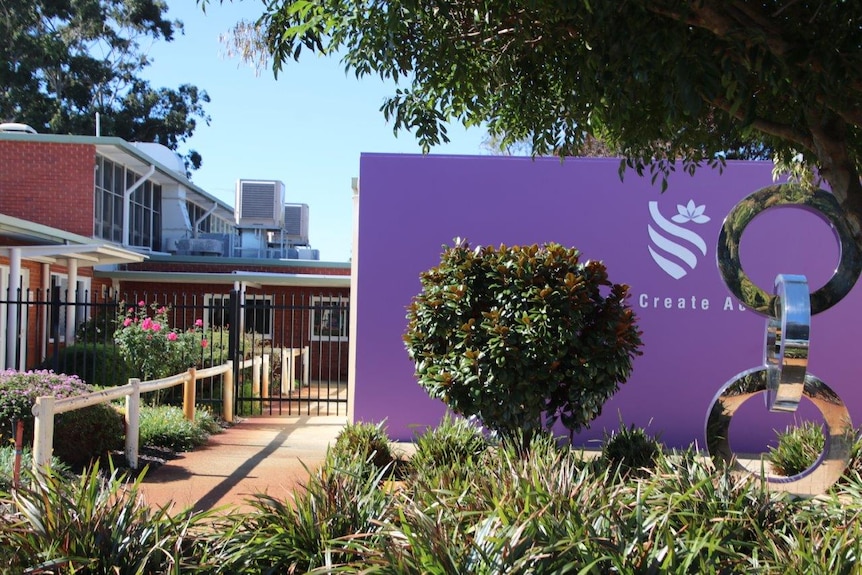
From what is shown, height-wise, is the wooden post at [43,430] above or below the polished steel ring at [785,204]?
below

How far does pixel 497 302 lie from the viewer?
26.4ft

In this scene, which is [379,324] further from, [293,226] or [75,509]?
[293,226]

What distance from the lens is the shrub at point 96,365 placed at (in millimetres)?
14156

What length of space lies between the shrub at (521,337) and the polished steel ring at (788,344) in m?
1.38

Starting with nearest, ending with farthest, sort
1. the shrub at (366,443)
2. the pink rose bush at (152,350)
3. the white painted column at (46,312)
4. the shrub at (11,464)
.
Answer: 1. the shrub at (11,464)
2. the shrub at (366,443)
3. the pink rose bush at (152,350)
4. the white painted column at (46,312)

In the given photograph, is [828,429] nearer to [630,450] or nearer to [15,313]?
[630,450]

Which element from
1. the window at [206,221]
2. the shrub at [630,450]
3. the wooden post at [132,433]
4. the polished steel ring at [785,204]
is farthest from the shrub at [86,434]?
the window at [206,221]

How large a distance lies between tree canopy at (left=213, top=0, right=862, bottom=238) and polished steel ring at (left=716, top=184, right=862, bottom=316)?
0.38 metres

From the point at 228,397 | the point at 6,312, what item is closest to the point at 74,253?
the point at 6,312

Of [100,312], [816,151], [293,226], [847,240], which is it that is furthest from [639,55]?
[293,226]

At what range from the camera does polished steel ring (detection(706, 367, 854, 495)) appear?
658 centimetres

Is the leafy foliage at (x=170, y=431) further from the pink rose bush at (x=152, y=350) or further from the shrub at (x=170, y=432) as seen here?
the pink rose bush at (x=152, y=350)

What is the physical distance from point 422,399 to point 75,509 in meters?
6.67

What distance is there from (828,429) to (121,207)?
→ 66.3 feet
